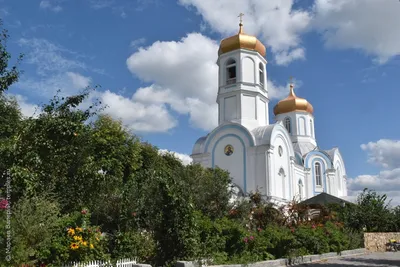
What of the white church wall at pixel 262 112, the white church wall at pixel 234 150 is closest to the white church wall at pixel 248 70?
the white church wall at pixel 262 112

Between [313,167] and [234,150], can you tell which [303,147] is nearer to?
[313,167]

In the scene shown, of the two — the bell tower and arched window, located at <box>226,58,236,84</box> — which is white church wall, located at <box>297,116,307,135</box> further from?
arched window, located at <box>226,58,236,84</box>

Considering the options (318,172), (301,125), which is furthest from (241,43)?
(318,172)

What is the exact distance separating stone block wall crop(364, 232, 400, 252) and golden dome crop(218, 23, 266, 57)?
657 inches

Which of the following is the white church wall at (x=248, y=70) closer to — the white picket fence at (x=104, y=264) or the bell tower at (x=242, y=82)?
the bell tower at (x=242, y=82)

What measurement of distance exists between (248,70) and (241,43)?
2.17m

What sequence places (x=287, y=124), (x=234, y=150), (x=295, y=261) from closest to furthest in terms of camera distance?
(x=295, y=261)
(x=234, y=150)
(x=287, y=124)

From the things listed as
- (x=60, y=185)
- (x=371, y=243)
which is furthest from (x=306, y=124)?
(x=60, y=185)

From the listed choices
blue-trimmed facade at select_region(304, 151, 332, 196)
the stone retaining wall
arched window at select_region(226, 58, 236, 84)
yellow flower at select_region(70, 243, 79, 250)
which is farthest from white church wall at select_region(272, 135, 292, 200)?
yellow flower at select_region(70, 243, 79, 250)

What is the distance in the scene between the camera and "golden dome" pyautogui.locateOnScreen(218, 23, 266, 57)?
31.7 m

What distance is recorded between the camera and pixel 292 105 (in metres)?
43.8

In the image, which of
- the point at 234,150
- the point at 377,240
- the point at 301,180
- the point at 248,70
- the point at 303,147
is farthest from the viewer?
the point at 303,147

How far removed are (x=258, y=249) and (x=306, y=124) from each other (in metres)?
32.5

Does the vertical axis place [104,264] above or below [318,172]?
below
